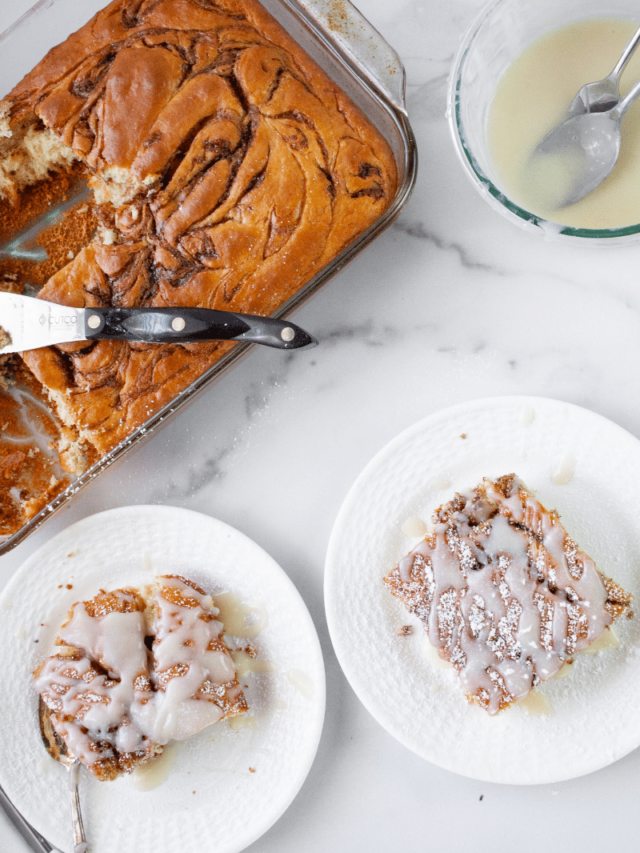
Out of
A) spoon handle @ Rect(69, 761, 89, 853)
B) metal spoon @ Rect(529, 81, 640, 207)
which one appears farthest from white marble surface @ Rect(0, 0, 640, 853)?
metal spoon @ Rect(529, 81, 640, 207)

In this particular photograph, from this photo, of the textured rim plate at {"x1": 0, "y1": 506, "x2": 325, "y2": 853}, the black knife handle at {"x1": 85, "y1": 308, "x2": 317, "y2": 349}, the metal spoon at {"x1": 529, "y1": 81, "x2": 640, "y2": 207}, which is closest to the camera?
the black knife handle at {"x1": 85, "y1": 308, "x2": 317, "y2": 349}

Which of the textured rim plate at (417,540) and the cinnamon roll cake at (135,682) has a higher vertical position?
the cinnamon roll cake at (135,682)

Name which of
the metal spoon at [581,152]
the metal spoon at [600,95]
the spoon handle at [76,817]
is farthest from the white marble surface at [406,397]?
the metal spoon at [600,95]

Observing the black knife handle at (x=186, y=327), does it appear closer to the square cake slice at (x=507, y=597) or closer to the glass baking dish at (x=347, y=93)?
the glass baking dish at (x=347, y=93)

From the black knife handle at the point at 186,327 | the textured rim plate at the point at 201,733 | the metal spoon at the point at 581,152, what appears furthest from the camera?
the textured rim plate at the point at 201,733

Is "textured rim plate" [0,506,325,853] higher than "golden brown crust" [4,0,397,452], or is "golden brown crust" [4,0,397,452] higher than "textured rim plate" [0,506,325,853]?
"golden brown crust" [4,0,397,452]

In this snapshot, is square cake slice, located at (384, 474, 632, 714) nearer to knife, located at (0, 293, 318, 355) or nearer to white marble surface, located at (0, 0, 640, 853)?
white marble surface, located at (0, 0, 640, 853)

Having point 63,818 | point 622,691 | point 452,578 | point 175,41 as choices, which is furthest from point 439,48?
point 63,818
